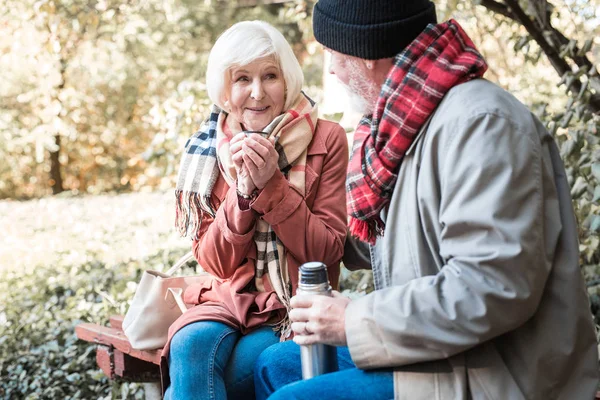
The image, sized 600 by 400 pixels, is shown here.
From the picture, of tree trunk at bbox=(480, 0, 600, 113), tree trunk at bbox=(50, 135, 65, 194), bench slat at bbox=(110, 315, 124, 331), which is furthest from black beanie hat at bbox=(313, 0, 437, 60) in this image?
tree trunk at bbox=(50, 135, 65, 194)

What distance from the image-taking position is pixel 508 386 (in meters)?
1.66

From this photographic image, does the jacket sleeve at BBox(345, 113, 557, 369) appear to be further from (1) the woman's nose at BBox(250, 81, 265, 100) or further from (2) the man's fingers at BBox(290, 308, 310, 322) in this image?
(1) the woman's nose at BBox(250, 81, 265, 100)

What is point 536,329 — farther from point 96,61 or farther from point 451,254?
point 96,61

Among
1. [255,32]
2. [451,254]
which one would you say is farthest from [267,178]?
[451,254]

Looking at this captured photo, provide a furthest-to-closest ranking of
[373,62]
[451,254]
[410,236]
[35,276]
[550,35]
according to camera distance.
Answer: [35,276]
[550,35]
[373,62]
[410,236]
[451,254]

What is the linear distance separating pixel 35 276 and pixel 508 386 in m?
5.23

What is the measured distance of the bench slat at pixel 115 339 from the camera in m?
2.88

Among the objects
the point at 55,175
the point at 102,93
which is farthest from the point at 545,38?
the point at 55,175

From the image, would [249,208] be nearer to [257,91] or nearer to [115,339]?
[257,91]

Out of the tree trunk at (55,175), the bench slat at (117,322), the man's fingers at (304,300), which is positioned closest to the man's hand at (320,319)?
the man's fingers at (304,300)

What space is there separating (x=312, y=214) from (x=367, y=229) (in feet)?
1.67

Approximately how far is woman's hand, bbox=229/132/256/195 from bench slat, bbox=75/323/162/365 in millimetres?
785

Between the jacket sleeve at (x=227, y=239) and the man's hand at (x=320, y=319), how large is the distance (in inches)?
29.1

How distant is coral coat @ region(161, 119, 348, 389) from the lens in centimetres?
253
